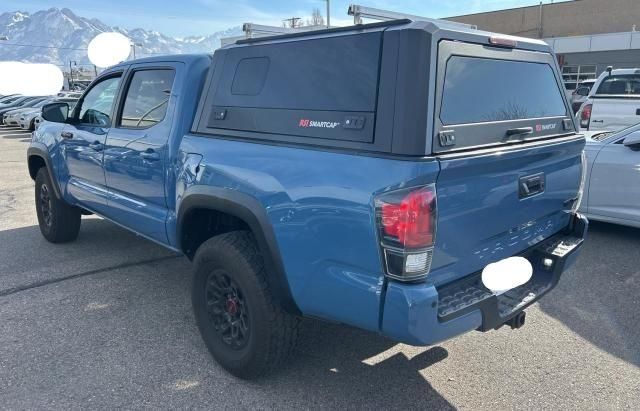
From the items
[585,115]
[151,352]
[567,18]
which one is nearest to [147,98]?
[151,352]

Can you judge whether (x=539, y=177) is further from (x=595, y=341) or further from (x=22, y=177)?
(x=22, y=177)

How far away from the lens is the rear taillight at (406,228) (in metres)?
2.19

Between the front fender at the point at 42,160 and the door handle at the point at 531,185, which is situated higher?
the door handle at the point at 531,185

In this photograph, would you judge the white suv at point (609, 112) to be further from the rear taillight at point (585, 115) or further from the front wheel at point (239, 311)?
the front wheel at point (239, 311)

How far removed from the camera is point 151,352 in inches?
134

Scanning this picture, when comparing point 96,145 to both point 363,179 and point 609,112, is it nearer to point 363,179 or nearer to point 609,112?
point 363,179

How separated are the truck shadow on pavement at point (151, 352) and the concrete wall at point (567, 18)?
127 feet

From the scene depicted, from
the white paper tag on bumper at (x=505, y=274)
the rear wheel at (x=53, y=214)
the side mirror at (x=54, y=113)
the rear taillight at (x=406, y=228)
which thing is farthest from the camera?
the rear wheel at (x=53, y=214)

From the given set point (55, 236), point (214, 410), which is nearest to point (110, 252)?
point (55, 236)

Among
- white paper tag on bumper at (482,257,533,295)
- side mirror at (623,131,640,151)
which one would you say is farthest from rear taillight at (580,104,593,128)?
white paper tag on bumper at (482,257,533,295)

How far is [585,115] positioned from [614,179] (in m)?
5.23

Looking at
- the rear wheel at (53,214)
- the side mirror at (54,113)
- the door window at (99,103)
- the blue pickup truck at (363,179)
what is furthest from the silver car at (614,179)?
the rear wheel at (53,214)

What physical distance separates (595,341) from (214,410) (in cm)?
256

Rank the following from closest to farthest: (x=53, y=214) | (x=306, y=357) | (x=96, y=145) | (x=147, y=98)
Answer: (x=306, y=357), (x=147, y=98), (x=96, y=145), (x=53, y=214)
